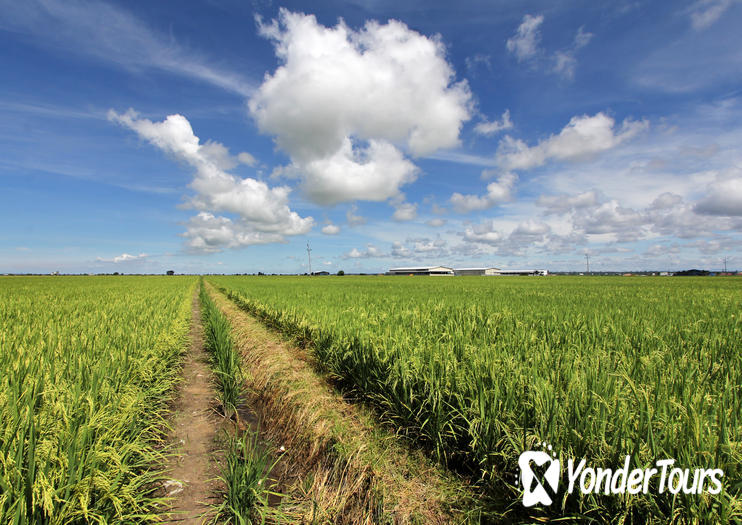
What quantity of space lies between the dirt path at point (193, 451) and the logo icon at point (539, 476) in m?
2.51

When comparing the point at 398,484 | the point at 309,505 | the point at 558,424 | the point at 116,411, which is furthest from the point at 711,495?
the point at 116,411

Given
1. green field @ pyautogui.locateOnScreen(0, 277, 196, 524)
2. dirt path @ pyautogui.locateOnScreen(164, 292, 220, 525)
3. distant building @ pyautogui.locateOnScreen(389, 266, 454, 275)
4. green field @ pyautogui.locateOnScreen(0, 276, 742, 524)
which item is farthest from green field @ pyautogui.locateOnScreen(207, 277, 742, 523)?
distant building @ pyautogui.locateOnScreen(389, 266, 454, 275)

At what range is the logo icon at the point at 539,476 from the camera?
2.11 m

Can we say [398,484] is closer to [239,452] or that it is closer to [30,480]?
[239,452]

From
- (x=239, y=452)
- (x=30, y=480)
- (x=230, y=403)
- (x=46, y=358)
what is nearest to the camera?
(x=30, y=480)

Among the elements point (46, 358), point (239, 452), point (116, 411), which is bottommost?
point (239, 452)

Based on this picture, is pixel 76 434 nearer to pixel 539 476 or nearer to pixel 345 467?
pixel 345 467

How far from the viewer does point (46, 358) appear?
3.89 m

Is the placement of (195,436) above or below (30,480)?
below

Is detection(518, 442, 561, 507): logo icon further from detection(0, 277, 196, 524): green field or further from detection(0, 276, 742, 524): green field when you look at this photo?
detection(0, 277, 196, 524): green field

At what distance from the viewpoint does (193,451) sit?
362 cm

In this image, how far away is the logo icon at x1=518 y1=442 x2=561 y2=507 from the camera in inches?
83.0

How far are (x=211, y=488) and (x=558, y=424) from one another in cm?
313

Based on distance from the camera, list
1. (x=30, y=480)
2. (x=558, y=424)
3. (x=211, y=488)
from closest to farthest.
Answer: (x=30, y=480)
(x=558, y=424)
(x=211, y=488)
